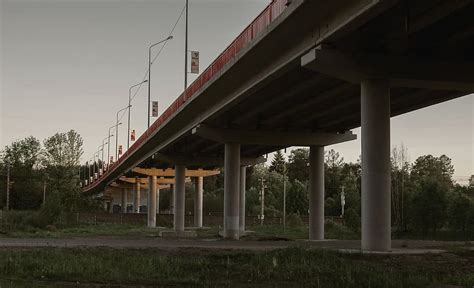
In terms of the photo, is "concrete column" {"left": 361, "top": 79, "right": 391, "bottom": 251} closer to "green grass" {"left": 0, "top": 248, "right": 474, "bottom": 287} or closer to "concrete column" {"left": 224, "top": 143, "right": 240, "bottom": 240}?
"green grass" {"left": 0, "top": 248, "right": 474, "bottom": 287}

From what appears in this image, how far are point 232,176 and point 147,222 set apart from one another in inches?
1724

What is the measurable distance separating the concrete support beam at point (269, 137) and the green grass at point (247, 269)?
20.6m

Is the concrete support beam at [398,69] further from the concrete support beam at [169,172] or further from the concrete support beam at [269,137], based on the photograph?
the concrete support beam at [169,172]

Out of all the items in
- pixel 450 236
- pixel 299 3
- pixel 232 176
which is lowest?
pixel 450 236

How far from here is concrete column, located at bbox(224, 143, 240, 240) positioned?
43.4 metres

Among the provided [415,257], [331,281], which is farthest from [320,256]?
[331,281]

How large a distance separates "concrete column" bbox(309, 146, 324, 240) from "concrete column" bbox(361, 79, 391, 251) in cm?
1905

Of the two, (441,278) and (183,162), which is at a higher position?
(183,162)

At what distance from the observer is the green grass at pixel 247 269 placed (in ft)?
49.6

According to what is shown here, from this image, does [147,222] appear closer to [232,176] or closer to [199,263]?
[232,176]

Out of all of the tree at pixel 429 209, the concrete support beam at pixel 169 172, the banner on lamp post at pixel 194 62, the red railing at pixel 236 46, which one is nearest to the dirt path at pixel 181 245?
the red railing at pixel 236 46

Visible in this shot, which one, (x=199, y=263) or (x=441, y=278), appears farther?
(x=199, y=263)

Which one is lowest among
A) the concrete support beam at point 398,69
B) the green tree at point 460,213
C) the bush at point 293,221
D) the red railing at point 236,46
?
the bush at point 293,221

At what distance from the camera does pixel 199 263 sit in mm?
18812
